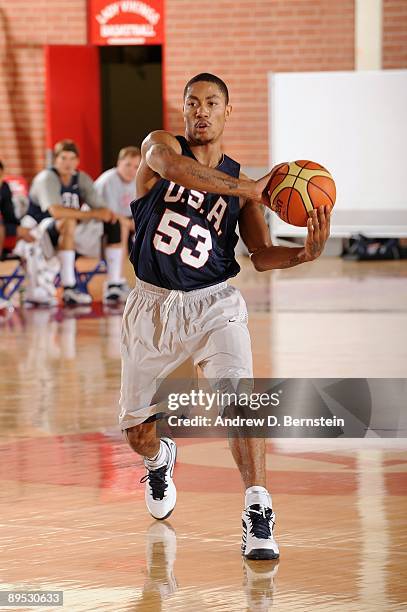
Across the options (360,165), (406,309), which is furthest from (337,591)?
(360,165)

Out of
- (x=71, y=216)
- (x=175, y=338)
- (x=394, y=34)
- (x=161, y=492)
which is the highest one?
(x=394, y=34)

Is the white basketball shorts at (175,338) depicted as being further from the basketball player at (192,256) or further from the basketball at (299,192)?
the basketball at (299,192)

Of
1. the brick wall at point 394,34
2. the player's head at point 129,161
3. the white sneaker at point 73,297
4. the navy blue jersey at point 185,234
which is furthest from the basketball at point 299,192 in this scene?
the brick wall at point 394,34

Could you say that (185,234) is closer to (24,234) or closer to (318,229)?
(318,229)

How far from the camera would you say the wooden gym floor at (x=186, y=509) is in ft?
12.0

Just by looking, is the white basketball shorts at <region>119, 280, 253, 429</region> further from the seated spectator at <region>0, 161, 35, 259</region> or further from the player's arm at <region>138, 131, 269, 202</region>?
the seated spectator at <region>0, 161, 35, 259</region>

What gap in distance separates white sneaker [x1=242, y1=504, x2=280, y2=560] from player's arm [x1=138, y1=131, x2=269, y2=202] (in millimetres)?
986

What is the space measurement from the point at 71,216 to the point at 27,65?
279 inches

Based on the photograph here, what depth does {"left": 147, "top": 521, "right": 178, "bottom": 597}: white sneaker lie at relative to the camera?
12.1 ft

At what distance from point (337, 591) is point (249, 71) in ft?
48.1

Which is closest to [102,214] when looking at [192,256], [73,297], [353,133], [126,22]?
[73,297]

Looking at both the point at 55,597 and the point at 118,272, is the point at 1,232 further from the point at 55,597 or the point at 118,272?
the point at 55,597

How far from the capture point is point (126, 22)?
17.5 metres

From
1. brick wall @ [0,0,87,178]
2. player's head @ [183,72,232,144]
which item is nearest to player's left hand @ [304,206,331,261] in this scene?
player's head @ [183,72,232,144]
